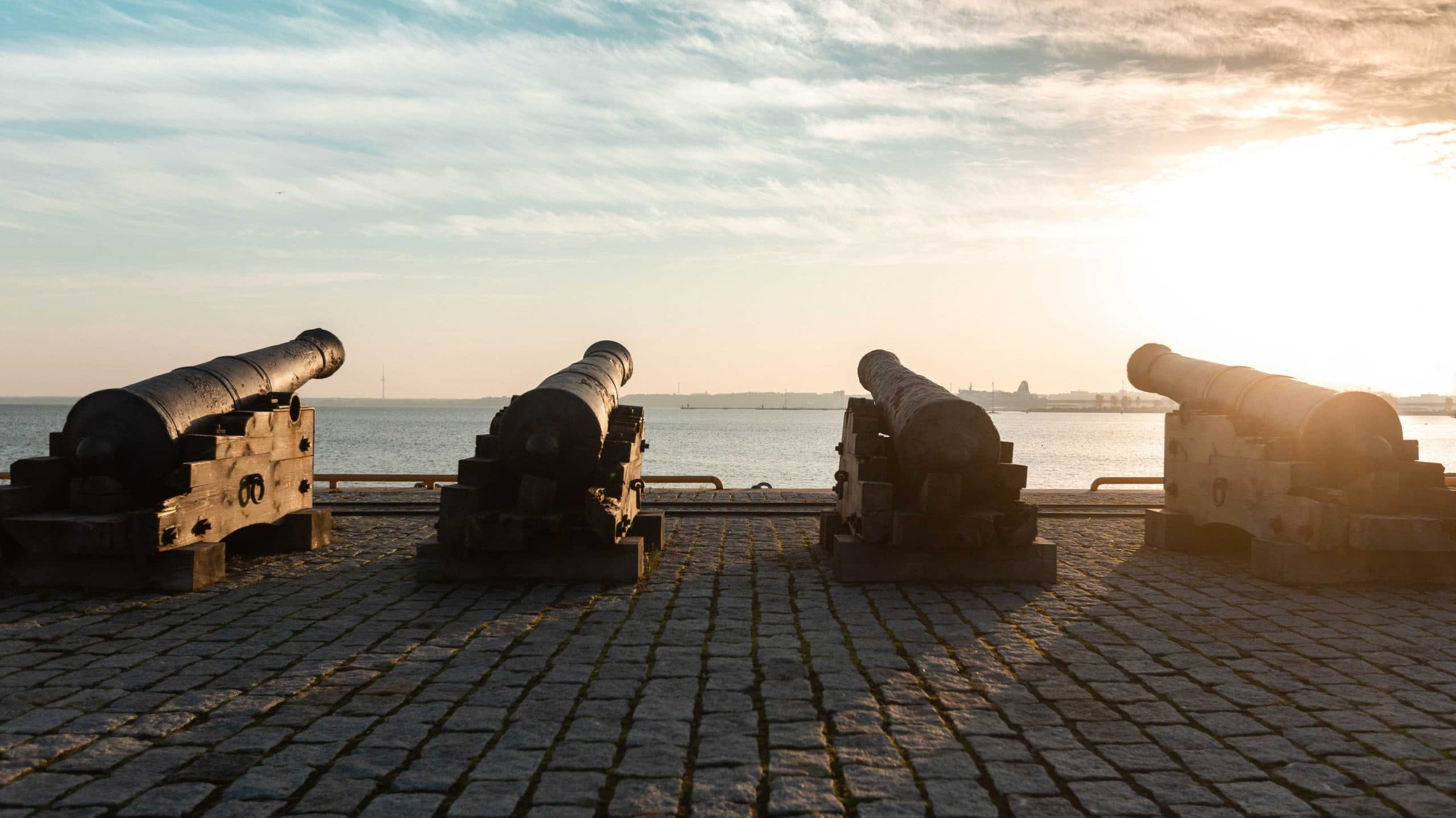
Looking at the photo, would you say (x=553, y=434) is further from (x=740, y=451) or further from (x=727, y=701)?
Answer: (x=740, y=451)

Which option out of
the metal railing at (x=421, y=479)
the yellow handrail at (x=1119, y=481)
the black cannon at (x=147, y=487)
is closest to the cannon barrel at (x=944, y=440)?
the black cannon at (x=147, y=487)

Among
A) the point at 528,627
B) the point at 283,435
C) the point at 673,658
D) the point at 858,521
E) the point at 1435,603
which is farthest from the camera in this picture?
the point at 283,435

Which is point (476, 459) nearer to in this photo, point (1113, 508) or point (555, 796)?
point (555, 796)

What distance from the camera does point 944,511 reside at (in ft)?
28.3

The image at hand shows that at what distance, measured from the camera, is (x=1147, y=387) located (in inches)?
495

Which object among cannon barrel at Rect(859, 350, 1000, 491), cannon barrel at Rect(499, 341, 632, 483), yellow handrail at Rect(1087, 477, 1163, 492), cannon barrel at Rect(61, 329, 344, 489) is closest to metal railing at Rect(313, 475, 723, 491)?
yellow handrail at Rect(1087, 477, 1163, 492)

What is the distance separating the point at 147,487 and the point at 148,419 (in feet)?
1.83

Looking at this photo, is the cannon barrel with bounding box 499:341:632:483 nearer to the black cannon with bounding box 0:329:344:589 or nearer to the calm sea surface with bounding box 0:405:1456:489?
the black cannon with bounding box 0:329:344:589

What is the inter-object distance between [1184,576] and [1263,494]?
1.07 metres

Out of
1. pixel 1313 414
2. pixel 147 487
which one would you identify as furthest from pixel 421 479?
pixel 1313 414

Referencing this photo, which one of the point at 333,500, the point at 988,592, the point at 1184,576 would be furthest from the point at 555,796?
the point at 333,500

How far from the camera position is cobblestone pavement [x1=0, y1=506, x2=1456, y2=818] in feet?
13.0

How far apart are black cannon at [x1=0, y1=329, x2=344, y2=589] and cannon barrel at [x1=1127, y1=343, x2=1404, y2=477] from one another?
9.27 metres

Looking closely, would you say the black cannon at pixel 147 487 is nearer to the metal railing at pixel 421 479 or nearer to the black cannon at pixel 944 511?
the black cannon at pixel 944 511
